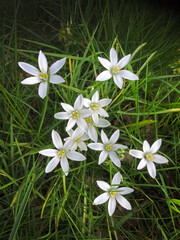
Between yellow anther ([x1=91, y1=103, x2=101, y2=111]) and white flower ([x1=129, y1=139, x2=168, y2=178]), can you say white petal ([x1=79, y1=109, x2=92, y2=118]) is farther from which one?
white flower ([x1=129, y1=139, x2=168, y2=178])

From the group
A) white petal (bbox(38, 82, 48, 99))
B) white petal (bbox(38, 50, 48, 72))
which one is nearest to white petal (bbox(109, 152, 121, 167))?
white petal (bbox(38, 82, 48, 99))

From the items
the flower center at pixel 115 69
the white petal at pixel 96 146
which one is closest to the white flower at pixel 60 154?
the white petal at pixel 96 146

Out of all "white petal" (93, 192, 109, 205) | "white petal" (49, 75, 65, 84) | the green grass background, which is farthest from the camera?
the green grass background

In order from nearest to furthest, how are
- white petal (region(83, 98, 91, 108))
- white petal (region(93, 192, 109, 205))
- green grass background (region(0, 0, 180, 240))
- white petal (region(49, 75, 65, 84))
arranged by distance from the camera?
white petal (region(49, 75, 65, 84)) → white petal (region(83, 98, 91, 108)) → white petal (region(93, 192, 109, 205)) → green grass background (region(0, 0, 180, 240))

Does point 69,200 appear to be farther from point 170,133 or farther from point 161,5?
point 161,5


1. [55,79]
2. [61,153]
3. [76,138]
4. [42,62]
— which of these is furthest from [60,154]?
[42,62]

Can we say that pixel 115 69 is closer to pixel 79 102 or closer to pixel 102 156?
pixel 79 102

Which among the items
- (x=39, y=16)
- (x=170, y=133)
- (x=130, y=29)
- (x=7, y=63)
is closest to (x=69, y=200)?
(x=170, y=133)
